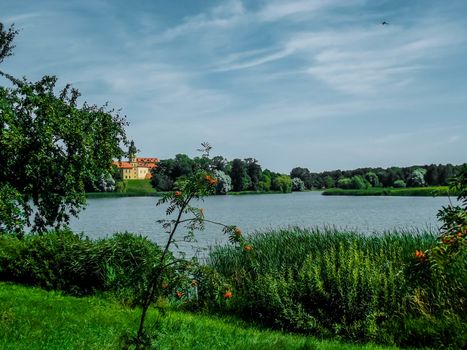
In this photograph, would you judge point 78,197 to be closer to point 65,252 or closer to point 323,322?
point 65,252

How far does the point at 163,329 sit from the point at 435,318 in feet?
17.0

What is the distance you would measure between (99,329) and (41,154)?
3162 millimetres

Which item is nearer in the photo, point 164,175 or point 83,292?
point 164,175

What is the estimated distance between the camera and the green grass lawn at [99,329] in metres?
7.37

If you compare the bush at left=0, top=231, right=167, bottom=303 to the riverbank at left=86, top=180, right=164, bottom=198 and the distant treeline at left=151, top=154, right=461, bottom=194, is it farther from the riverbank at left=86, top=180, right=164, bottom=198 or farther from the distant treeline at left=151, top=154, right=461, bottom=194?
the riverbank at left=86, top=180, right=164, bottom=198

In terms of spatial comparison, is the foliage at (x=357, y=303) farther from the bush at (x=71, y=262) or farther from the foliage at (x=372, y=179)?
the foliage at (x=372, y=179)

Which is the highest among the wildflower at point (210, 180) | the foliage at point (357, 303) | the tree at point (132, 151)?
the tree at point (132, 151)

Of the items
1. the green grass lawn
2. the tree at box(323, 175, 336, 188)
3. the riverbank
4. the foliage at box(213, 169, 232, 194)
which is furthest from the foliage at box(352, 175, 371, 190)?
the green grass lawn

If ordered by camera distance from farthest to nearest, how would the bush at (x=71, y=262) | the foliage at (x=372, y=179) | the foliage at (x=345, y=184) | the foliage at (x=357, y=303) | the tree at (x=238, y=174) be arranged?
the foliage at (x=345, y=184), the tree at (x=238, y=174), the foliage at (x=372, y=179), the bush at (x=71, y=262), the foliage at (x=357, y=303)

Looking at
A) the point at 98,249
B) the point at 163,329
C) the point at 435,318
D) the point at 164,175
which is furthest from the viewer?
the point at 98,249

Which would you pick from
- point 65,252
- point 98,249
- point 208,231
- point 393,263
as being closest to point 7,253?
point 65,252

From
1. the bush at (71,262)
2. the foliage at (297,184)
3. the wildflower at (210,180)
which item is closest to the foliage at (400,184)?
the foliage at (297,184)

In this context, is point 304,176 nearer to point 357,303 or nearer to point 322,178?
point 322,178

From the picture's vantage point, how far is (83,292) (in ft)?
38.2
